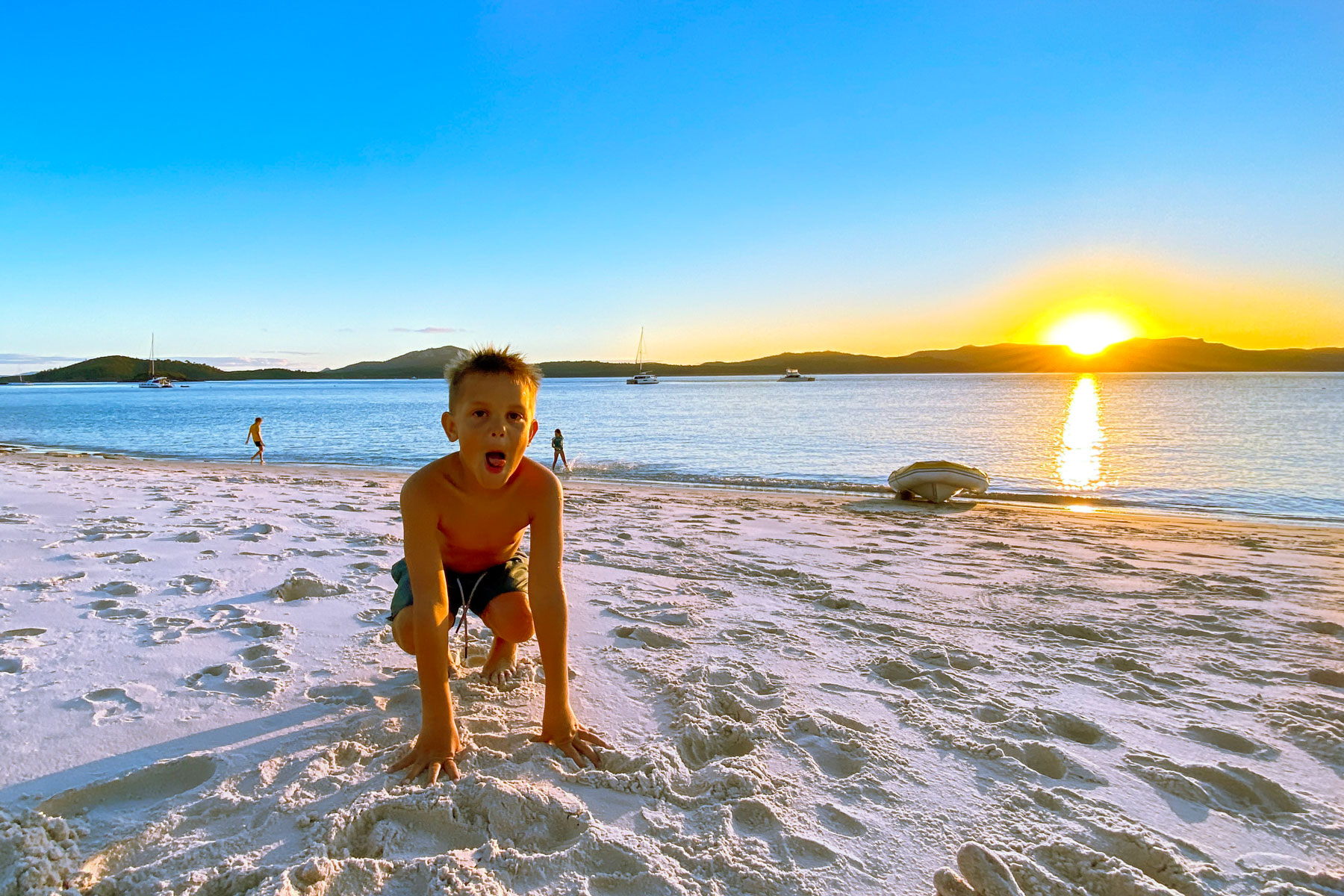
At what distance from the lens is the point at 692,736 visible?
107 inches

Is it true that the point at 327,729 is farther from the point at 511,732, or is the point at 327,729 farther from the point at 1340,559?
the point at 1340,559

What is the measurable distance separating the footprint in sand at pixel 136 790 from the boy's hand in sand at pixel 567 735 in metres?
1.13

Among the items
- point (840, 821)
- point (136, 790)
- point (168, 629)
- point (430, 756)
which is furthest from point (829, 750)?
point (168, 629)

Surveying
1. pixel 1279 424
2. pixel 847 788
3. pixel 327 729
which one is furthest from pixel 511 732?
pixel 1279 424

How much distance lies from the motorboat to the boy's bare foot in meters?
9.85

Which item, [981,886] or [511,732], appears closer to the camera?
[981,886]

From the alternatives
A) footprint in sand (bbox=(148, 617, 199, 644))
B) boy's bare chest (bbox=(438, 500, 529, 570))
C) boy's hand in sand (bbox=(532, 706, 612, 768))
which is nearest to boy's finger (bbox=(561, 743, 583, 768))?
boy's hand in sand (bbox=(532, 706, 612, 768))

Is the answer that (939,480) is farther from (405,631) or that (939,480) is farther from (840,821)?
(405,631)

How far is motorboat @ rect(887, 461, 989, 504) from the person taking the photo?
38.1ft

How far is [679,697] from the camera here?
3.05 metres

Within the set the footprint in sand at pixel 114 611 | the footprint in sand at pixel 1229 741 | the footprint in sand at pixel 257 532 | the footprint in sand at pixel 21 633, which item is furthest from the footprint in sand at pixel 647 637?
the footprint in sand at pixel 257 532

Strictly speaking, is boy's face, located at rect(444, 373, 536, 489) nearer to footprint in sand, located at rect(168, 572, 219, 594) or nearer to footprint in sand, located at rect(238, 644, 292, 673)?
footprint in sand, located at rect(238, 644, 292, 673)

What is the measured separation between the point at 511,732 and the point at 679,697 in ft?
2.47

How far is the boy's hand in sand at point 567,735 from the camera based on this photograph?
254 cm
